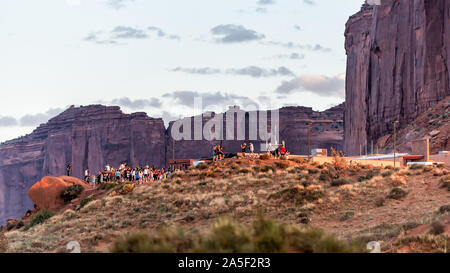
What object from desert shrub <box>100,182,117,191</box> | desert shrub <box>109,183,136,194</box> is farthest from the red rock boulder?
desert shrub <box>109,183,136,194</box>

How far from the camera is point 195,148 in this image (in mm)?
159000

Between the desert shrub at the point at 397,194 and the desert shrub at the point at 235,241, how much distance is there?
20.9 metres

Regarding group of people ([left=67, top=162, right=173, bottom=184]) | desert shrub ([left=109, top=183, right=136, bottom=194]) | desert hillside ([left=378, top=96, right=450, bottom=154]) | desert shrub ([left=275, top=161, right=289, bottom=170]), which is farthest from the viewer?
desert hillside ([left=378, top=96, right=450, bottom=154])

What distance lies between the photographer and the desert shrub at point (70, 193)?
5147 centimetres

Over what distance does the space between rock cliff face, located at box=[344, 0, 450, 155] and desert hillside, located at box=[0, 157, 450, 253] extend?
156 feet

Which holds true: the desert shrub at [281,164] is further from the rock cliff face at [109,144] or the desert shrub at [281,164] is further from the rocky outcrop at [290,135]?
the rock cliff face at [109,144]

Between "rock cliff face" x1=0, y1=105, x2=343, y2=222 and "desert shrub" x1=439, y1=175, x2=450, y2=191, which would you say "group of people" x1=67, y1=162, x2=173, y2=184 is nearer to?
"desert shrub" x1=439, y1=175, x2=450, y2=191

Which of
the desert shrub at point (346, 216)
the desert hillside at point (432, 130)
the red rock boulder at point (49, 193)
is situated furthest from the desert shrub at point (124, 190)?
the desert hillside at point (432, 130)

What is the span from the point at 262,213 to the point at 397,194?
13075 mm

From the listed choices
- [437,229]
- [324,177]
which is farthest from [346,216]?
[324,177]

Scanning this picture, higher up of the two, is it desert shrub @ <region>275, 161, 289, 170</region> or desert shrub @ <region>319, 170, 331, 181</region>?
desert shrub @ <region>275, 161, 289, 170</region>

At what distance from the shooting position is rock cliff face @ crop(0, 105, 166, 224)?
528 ft
